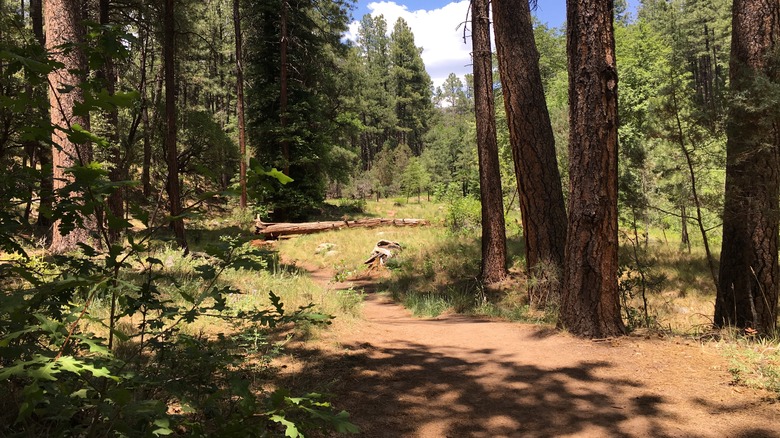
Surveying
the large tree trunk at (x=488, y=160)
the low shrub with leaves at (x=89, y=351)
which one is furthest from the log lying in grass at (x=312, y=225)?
the low shrub with leaves at (x=89, y=351)

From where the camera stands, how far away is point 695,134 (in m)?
6.76

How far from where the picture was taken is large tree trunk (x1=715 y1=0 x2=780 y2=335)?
5977mm

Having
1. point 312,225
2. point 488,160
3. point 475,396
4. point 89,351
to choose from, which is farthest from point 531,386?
point 312,225

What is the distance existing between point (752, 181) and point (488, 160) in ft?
15.1

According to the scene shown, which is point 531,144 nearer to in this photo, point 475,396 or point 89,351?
point 475,396

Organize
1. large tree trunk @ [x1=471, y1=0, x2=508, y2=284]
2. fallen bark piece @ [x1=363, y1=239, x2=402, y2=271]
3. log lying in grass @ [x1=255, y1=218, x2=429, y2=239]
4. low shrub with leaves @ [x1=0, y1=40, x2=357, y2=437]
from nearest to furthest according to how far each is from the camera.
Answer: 1. low shrub with leaves @ [x1=0, y1=40, x2=357, y2=437]
2. large tree trunk @ [x1=471, y1=0, x2=508, y2=284]
3. fallen bark piece @ [x1=363, y1=239, x2=402, y2=271]
4. log lying in grass @ [x1=255, y1=218, x2=429, y2=239]

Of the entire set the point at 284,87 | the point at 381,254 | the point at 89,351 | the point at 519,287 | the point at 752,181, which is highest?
the point at 284,87

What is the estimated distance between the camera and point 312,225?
2000 cm

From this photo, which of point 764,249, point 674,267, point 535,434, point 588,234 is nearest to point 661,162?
point 764,249

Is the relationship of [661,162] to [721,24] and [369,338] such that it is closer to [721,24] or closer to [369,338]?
[369,338]

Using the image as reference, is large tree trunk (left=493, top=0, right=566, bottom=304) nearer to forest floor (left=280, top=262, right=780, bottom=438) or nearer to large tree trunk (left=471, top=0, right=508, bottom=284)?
large tree trunk (left=471, top=0, right=508, bottom=284)

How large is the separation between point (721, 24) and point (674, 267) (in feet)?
147

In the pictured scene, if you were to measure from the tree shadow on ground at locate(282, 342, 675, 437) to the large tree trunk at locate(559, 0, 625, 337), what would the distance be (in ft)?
3.03

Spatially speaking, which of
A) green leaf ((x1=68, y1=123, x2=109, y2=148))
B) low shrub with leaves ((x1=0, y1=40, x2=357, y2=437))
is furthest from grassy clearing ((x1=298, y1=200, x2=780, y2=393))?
green leaf ((x1=68, y1=123, x2=109, y2=148))
